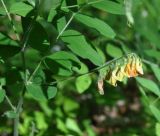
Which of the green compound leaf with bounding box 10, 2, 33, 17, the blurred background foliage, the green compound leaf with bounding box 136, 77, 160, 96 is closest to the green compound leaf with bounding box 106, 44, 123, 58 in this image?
the blurred background foliage

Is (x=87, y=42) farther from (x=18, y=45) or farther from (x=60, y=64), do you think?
(x=18, y=45)

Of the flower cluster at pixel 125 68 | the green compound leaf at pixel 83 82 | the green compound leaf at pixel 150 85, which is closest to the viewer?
the flower cluster at pixel 125 68

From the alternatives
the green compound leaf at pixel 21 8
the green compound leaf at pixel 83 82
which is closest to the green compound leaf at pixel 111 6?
the green compound leaf at pixel 21 8

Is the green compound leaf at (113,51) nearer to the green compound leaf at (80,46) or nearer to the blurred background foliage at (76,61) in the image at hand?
the blurred background foliage at (76,61)

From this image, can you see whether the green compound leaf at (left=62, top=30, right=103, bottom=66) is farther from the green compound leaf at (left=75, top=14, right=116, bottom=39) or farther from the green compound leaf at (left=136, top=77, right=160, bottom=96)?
the green compound leaf at (left=136, top=77, right=160, bottom=96)

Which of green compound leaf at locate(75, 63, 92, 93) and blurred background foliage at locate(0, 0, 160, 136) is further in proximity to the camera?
green compound leaf at locate(75, 63, 92, 93)

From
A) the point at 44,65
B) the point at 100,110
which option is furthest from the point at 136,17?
the point at 44,65

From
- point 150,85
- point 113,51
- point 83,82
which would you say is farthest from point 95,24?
point 113,51

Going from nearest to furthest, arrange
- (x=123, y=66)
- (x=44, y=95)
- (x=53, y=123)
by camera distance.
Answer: (x=123, y=66)
(x=44, y=95)
(x=53, y=123)
